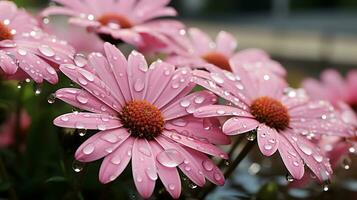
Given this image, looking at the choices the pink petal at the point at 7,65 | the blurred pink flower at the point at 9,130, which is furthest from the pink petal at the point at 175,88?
the blurred pink flower at the point at 9,130

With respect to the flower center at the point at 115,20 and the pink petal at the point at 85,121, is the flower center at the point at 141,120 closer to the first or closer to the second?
the pink petal at the point at 85,121

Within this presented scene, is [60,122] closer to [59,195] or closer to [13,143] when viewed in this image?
[59,195]

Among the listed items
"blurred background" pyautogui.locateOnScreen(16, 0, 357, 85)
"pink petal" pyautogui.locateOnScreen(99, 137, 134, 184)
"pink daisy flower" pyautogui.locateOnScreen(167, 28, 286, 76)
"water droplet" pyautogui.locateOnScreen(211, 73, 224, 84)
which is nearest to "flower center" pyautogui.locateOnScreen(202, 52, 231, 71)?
"pink daisy flower" pyautogui.locateOnScreen(167, 28, 286, 76)

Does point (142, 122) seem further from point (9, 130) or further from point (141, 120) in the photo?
point (9, 130)

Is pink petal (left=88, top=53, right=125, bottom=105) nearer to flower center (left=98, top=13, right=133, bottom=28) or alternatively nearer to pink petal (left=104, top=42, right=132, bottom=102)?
pink petal (left=104, top=42, right=132, bottom=102)

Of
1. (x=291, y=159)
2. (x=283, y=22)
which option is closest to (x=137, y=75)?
(x=291, y=159)

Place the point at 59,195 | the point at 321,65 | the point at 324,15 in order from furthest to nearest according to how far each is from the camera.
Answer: the point at 324,15 → the point at 321,65 → the point at 59,195

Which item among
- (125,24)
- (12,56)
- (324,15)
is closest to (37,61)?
(12,56)
